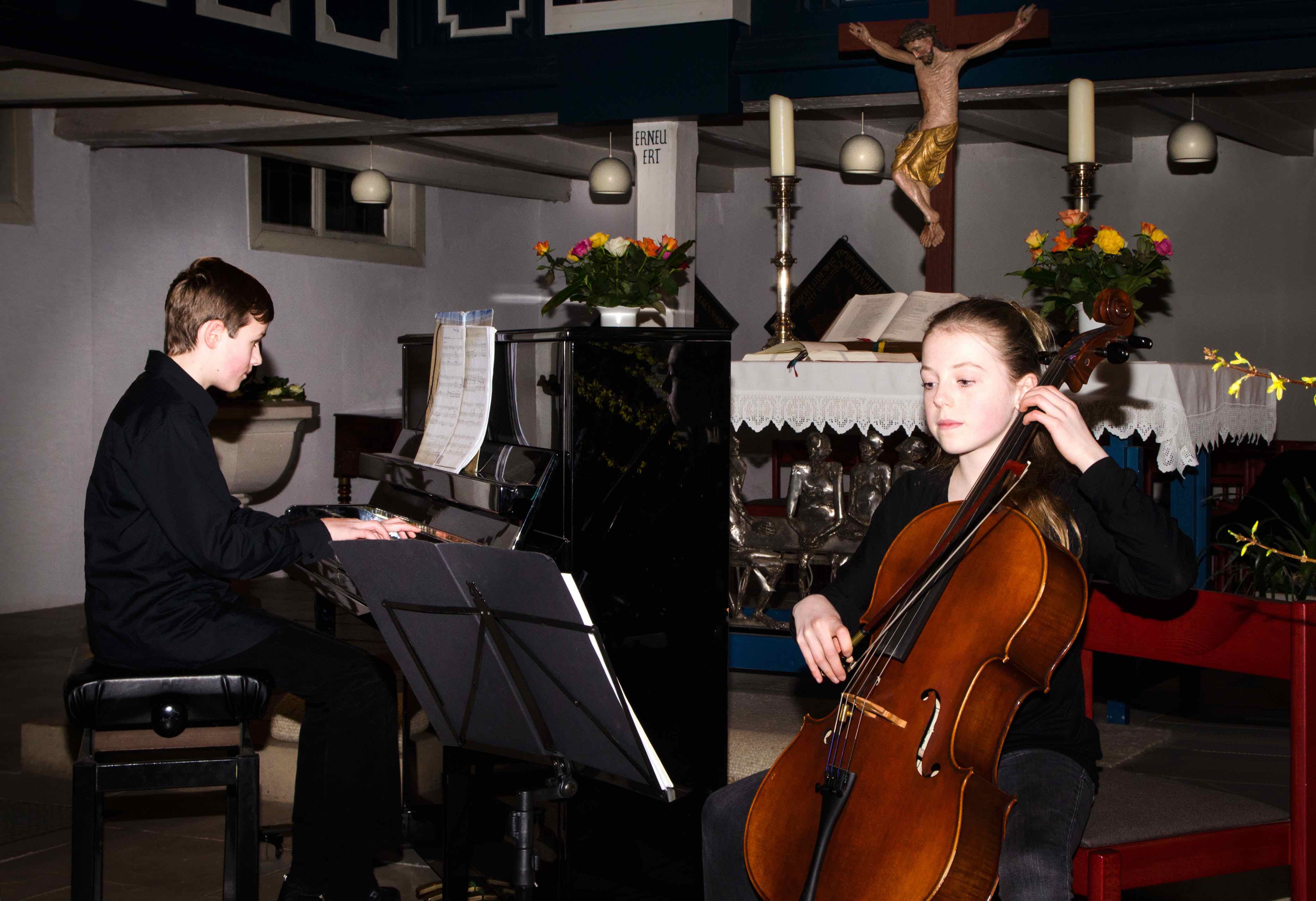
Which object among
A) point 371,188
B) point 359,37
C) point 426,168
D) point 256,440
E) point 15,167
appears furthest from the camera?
point 426,168

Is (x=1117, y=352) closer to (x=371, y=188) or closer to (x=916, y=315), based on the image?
(x=916, y=315)

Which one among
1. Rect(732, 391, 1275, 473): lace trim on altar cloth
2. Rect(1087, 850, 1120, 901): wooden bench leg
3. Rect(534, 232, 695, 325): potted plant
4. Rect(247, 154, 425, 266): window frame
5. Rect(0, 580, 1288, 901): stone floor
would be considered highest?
Rect(247, 154, 425, 266): window frame

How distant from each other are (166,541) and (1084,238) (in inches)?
102

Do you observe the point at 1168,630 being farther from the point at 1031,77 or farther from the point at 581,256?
the point at 1031,77

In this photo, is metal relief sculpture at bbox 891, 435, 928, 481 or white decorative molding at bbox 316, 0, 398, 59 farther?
white decorative molding at bbox 316, 0, 398, 59

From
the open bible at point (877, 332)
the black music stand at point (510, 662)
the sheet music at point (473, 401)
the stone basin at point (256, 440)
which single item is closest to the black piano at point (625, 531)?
the sheet music at point (473, 401)

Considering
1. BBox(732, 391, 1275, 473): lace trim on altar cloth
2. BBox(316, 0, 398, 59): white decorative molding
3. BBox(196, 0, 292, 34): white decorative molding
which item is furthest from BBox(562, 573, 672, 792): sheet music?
BBox(316, 0, 398, 59): white decorative molding

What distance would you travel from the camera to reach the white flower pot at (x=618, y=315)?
339cm

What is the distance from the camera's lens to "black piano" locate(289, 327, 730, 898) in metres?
2.40

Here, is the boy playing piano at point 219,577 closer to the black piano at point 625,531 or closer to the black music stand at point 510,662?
the black piano at point 625,531

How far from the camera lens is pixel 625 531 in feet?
8.06

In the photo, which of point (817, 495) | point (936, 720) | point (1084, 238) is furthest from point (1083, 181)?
point (936, 720)

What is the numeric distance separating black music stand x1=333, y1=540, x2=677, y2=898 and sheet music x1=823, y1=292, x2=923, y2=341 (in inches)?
83.2

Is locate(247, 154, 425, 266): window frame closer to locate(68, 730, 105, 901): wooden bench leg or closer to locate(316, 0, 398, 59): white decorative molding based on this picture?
locate(316, 0, 398, 59): white decorative molding
